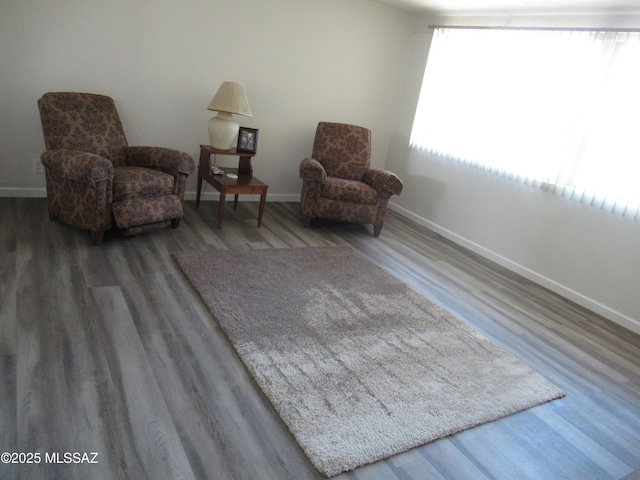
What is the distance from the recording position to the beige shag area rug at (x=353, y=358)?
1832 millimetres

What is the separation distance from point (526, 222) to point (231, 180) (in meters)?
2.65

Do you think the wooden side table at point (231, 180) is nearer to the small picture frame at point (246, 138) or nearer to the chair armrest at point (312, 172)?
the small picture frame at point (246, 138)

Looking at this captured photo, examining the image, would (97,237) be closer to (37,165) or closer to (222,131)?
(37,165)

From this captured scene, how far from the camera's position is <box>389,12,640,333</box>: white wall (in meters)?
3.30

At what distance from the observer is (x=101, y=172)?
2869mm

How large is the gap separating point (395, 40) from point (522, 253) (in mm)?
2763

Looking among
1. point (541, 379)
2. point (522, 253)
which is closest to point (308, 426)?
point (541, 379)

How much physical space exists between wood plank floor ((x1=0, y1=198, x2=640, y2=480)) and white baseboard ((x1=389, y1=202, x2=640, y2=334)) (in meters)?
0.08

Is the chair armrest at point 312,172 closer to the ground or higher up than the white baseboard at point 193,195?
higher up

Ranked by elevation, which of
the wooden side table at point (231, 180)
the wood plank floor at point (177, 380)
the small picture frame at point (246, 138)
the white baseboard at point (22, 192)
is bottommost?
the wood plank floor at point (177, 380)

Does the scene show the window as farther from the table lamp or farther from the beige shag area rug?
the table lamp

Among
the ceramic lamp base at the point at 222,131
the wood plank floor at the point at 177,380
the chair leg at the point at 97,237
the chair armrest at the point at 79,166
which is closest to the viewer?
the wood plank floor at the point at 177,380

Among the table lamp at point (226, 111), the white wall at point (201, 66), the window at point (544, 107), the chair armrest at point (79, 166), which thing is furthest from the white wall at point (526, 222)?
the chair armrest at point (79, 166)

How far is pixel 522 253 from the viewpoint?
3.96 m
